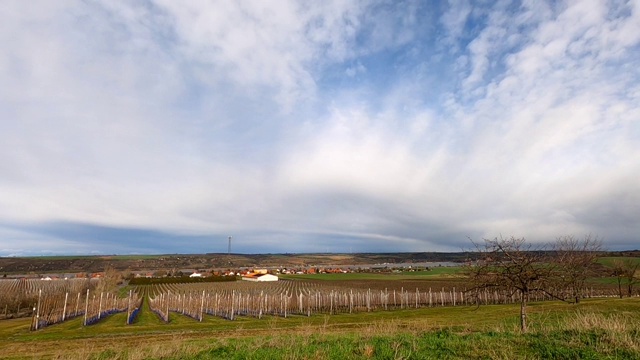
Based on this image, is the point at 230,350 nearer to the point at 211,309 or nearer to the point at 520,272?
the point at 520,272

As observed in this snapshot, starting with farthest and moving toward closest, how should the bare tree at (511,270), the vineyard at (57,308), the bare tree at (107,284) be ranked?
the bare tree at (107,284) < the vineyard at (57,308) < the bare tree at (511,270)

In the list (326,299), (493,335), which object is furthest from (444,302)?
(493,335)

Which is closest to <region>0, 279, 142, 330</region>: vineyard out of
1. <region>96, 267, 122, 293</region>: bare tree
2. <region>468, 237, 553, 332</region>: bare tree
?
<region>96, 267, 122, 293</region>: bare tree

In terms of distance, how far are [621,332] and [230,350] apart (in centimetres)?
1090

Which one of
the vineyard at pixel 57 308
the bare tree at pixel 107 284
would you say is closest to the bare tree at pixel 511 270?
the vineyard at pixel 57 308

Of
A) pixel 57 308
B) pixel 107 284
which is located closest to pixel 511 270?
pixel 57 308

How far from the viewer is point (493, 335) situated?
40.1 feet

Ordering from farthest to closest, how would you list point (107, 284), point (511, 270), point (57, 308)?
point (107, 284) → point (57, 308) → point (511, 270)

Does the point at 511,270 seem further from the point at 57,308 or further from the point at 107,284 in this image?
the point at 107,284

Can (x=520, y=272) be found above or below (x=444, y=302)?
above

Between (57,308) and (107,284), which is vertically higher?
(57,308)

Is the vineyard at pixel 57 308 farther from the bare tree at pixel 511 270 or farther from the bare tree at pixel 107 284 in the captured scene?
the bare tree at pixel 511 270

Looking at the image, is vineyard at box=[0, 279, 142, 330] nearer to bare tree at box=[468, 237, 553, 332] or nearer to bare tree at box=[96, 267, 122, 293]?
bare tree at box=[96, 267, 122, 293]

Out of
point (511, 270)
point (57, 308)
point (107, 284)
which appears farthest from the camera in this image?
point (107, 284)
